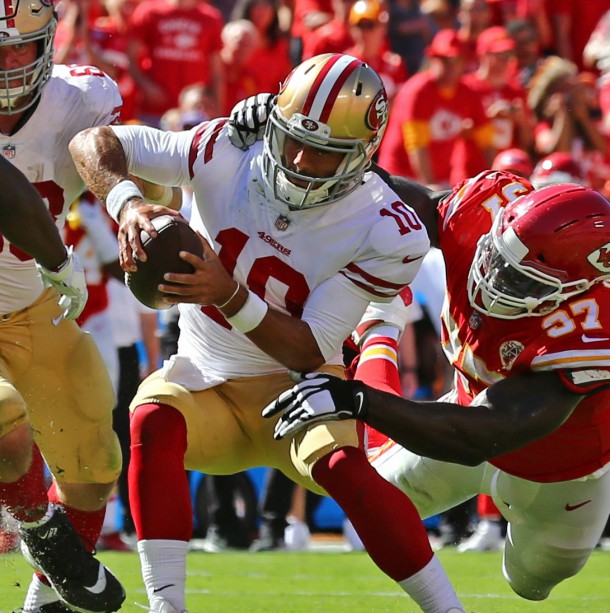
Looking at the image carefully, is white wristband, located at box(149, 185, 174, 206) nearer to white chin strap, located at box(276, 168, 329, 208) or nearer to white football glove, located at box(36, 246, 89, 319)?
white football glove, located at box(36, 246, 89, 319)

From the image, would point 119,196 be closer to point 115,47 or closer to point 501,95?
point 115,47

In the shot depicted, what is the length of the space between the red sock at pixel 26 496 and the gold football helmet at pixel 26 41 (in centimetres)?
110

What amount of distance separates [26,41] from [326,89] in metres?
1.00

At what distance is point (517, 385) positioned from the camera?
398 cm

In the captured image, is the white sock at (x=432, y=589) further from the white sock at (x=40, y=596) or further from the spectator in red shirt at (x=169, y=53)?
the spectator in red shirt at (x=169, y=53)

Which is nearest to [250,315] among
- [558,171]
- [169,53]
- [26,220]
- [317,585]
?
[26,220]

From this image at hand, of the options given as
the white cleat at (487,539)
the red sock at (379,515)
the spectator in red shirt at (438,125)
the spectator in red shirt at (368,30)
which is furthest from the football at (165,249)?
the spectator in red shirt at (368,30)

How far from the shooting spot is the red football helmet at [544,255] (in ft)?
13.0

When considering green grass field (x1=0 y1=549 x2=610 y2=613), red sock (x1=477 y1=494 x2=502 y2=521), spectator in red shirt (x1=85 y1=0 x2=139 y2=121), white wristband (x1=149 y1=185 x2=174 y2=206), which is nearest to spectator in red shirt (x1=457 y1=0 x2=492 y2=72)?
spectator in red shirt (x1=85 y1=0 x2=139 y2=121)

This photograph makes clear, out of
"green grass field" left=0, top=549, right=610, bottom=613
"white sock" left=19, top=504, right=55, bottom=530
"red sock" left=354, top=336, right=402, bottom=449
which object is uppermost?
"red sock" left=354, top=336, right=402, bottom=449

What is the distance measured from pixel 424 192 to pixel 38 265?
134cm

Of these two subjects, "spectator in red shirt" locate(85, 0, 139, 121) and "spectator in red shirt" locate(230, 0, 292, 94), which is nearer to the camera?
"spectator in red shirt" locate(85, 0, 139, 121)

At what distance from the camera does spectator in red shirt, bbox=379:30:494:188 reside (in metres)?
8.41

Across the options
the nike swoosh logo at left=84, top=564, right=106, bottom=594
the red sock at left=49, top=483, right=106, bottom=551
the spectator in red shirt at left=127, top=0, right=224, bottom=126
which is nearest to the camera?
the nike swoosh logo at left=84, top=564, right=106, bottom=594
